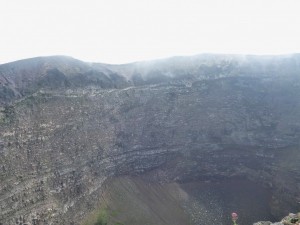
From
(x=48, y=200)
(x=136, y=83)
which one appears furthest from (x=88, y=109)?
(x=48, y=200)

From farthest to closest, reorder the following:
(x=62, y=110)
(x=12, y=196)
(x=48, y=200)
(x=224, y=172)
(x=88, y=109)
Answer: (x=224, y=172) → (x=88, y=109) → (x=62, y=110) → (x=48, y=200) → (x=12, y=196)

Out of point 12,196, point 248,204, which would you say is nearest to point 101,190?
point 12,196

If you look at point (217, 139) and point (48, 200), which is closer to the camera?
point (48, 200)

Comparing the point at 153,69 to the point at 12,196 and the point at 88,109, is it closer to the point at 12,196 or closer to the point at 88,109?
the point at 88,109

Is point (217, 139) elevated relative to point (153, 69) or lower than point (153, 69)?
lower

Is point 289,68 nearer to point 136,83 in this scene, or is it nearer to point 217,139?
point 217,139

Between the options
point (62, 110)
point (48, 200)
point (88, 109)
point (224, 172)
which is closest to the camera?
point (48, 200)

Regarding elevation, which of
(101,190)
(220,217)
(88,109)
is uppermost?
(88,109)
